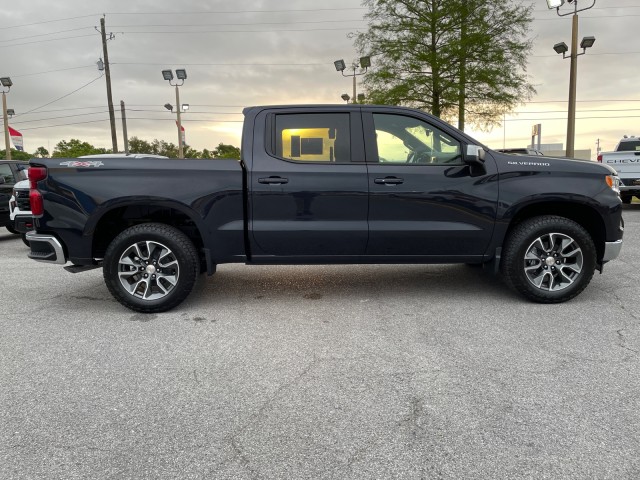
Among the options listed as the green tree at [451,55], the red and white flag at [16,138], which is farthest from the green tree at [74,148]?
the green tree at [451,55]

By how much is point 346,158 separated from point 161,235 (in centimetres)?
189

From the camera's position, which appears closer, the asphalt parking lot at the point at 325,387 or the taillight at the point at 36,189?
the asphalt parking lot at the point at 325,387

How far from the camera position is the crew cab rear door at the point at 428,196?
4473mm

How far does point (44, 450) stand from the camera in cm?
230

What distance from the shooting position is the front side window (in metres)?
4.55

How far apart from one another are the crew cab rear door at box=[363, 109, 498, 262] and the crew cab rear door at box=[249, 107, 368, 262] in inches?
5.7

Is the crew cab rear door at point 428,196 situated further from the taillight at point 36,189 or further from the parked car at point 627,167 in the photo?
the parked car at point 627,167

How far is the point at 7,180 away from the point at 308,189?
908 centimetres

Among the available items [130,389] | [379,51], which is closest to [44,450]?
[130,389]

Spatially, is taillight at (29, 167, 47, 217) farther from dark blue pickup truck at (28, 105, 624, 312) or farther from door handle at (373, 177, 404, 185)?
door handle at (373, 177, 404, 185)

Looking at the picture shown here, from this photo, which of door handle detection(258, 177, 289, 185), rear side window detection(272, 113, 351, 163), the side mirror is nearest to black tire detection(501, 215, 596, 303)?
the side mirror

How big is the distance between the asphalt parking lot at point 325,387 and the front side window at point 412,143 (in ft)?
4.67

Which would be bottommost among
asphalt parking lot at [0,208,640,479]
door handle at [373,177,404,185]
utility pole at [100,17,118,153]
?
asphalt parking lot at [0,208,640,479]

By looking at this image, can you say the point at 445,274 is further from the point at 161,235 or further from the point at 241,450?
the point at 241,450
